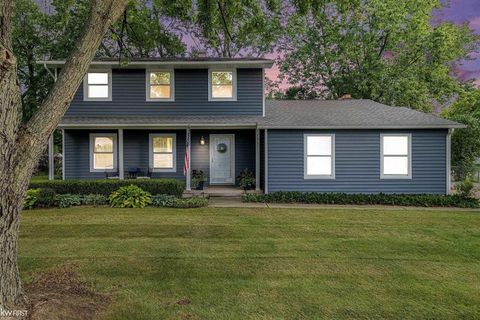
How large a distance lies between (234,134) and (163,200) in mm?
4722

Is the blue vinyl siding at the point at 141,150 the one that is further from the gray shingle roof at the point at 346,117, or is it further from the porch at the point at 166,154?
the gray shingle roof at the point at 346,117

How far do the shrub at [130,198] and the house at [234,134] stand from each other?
2084 mm

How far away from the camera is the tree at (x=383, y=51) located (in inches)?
774

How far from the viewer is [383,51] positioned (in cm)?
2150

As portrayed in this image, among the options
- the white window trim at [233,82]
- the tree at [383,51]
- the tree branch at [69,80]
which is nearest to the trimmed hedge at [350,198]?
the white window trim at [233,82]

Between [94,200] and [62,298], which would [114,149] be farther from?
[62,298]

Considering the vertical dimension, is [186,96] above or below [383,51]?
below

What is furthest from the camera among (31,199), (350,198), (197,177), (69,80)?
(197,177)

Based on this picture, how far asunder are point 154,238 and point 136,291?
2448 mm

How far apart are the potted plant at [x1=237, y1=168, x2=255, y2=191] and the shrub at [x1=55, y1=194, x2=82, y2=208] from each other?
19.6 feet

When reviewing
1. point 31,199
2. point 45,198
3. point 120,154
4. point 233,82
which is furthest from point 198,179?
point 31,199

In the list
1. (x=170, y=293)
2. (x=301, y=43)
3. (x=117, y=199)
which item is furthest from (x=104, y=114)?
(x=301, y=43)

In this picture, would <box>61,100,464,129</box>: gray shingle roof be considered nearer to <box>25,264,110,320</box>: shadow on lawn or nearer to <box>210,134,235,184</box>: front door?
<box>210,134,235,184</box>: front door

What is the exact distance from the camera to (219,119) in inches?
480
